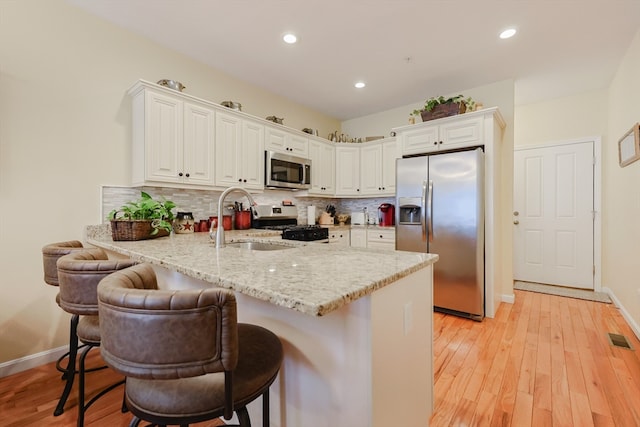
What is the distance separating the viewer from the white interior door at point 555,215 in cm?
390

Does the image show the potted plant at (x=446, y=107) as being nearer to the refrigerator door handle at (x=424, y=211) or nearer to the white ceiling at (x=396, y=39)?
the white ceiling at (x=396, y=39)

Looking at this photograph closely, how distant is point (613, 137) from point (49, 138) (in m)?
5.55

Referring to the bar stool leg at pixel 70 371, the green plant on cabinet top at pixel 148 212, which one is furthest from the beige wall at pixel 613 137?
the bar stool leg at pixel 70 371

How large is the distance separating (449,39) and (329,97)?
1748 millimetres

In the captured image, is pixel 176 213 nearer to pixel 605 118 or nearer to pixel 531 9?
pixel 531 9

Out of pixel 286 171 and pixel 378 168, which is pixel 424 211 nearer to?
pixel 378 168

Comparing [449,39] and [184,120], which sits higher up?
[449,39]

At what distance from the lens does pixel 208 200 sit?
320 cm

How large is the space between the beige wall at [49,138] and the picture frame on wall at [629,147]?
434 centimetres

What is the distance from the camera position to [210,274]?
1.02 m

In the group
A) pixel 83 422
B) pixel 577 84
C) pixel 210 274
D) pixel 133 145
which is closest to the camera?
pixel 210 274

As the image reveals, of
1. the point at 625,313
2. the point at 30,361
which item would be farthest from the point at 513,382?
the point at 30,361

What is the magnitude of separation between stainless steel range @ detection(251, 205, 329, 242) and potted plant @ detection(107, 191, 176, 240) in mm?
1055

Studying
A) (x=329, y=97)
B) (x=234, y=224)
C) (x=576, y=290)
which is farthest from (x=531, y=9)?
(x=576, y=290)
